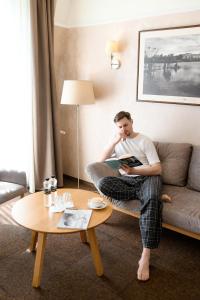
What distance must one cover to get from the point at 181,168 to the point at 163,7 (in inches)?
63.8

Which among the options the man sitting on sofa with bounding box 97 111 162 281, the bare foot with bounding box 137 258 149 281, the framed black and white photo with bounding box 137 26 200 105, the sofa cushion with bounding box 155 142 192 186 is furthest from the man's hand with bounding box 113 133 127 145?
the bare foot with bounding box 137 258 149 281

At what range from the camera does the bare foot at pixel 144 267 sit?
1.98m

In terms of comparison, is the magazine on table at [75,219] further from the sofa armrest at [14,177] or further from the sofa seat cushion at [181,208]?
the sofa armrest at [14,177]

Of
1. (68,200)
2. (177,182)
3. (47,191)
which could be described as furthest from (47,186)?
(177,182)

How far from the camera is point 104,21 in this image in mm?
3254

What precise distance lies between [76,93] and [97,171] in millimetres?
1015

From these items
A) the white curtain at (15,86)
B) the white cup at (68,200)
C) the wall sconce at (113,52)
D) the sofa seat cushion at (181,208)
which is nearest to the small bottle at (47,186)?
the white cup at (68,200)

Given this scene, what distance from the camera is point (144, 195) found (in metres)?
2.31

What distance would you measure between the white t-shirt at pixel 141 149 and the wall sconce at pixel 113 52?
1.02 metres

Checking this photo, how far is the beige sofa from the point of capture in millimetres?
2245

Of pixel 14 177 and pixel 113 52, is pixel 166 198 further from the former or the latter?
pixel 113 52

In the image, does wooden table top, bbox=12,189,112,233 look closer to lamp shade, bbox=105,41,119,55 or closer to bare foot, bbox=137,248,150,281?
bare foot, bbox=137,248,150,281

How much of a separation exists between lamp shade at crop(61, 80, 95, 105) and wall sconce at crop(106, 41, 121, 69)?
15.9 inches

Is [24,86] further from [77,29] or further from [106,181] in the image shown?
[106,181]
